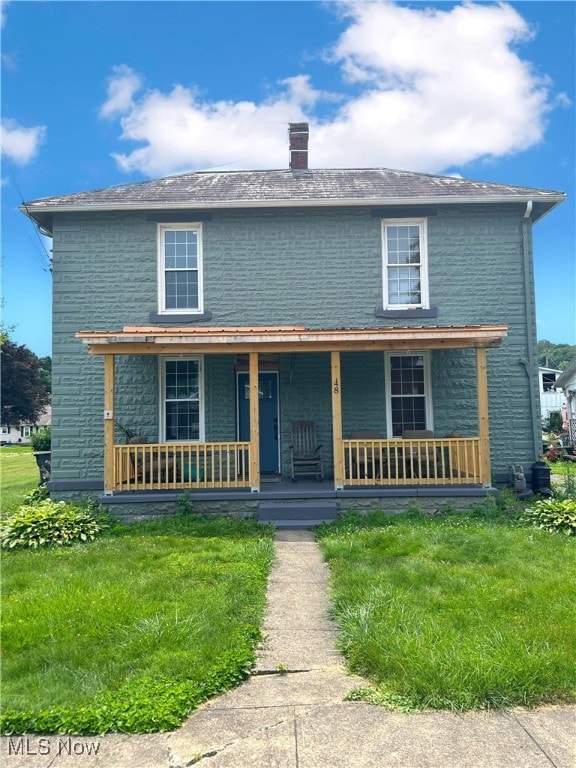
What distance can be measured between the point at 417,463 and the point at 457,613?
539 cm

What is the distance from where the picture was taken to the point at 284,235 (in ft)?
36.1

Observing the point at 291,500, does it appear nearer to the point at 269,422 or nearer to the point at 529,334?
the point at 269,422

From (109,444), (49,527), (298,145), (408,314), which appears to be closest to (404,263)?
(408,314)

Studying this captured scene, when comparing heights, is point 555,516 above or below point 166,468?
below

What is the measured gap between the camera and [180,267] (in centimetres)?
1100

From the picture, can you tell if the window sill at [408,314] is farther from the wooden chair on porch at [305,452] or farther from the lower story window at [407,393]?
the wooden chair on porch at [305,452]

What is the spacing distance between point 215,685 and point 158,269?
8.91 m

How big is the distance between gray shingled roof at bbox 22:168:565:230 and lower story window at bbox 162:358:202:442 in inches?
133

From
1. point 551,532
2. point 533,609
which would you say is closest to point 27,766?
point 533,609

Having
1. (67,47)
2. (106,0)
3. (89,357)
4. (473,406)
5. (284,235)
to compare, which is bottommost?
(473,406)

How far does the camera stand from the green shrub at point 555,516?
7915mm

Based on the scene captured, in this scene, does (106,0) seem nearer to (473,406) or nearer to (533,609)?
(473,406)

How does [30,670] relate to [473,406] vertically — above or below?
below

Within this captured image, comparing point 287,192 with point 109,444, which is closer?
point 109,444
